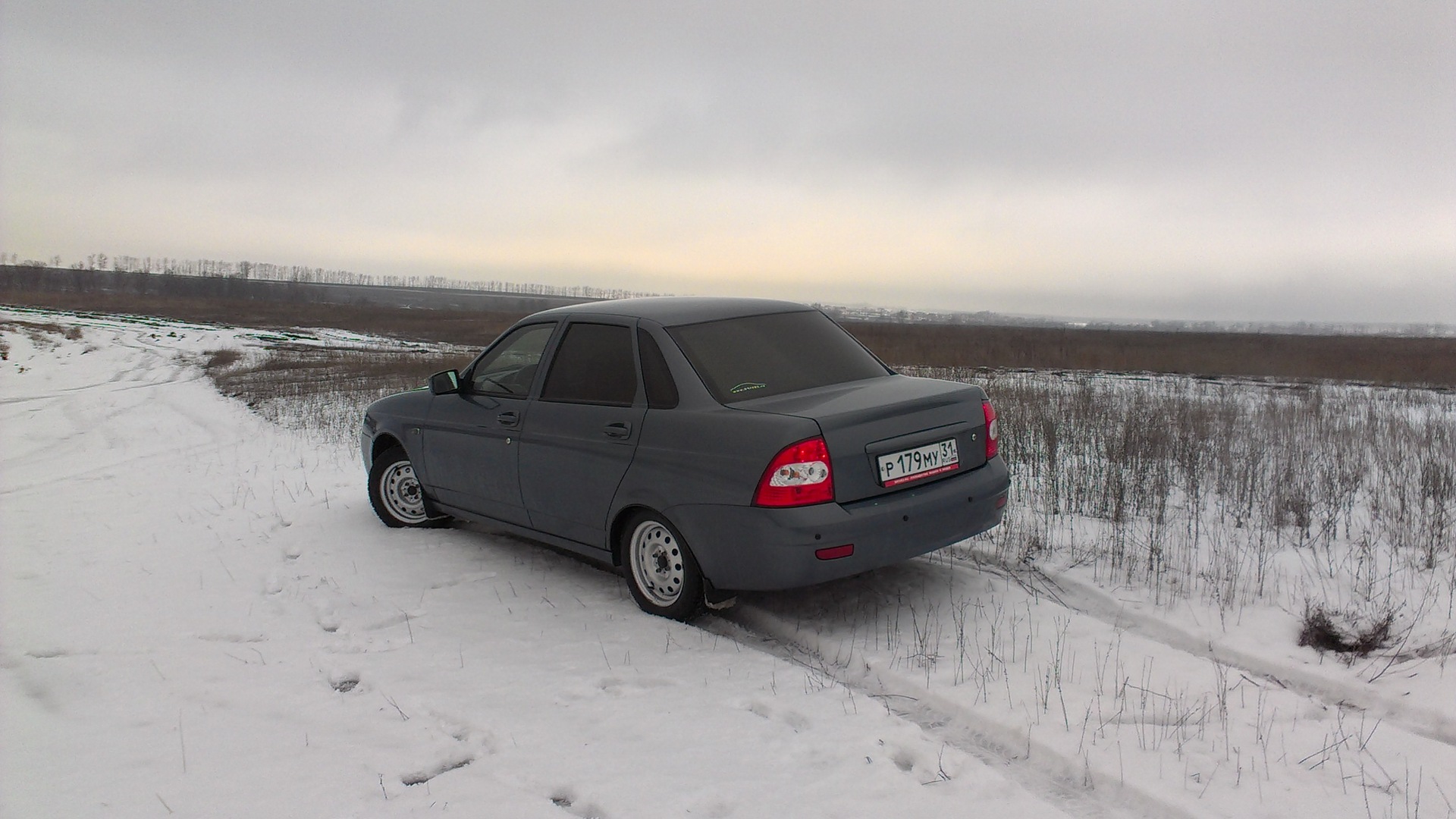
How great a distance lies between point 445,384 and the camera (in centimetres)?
602

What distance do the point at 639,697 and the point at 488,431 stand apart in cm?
253

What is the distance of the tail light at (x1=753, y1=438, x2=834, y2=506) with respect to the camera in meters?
4.15

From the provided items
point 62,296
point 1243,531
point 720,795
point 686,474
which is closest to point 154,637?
point 686,474

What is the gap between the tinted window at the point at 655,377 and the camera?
186 inches

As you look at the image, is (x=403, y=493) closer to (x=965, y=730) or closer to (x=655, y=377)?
(x=655, y=377)

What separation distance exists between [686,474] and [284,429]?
1067 cm

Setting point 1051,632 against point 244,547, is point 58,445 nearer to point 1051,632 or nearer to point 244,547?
point 244,547

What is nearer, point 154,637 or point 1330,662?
point 1330,662

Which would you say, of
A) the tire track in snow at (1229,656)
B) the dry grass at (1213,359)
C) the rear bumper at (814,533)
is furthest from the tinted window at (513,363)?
the dry grass at (1213,359)

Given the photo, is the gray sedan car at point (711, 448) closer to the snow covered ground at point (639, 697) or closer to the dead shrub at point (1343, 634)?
the snow covered ground at point (639, 697)

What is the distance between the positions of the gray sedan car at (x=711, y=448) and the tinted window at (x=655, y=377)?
10mm

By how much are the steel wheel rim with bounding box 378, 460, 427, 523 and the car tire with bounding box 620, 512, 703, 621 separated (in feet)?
8.22

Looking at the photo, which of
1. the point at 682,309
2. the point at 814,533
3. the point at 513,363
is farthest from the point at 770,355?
the point at 513,363

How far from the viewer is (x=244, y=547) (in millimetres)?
6266
